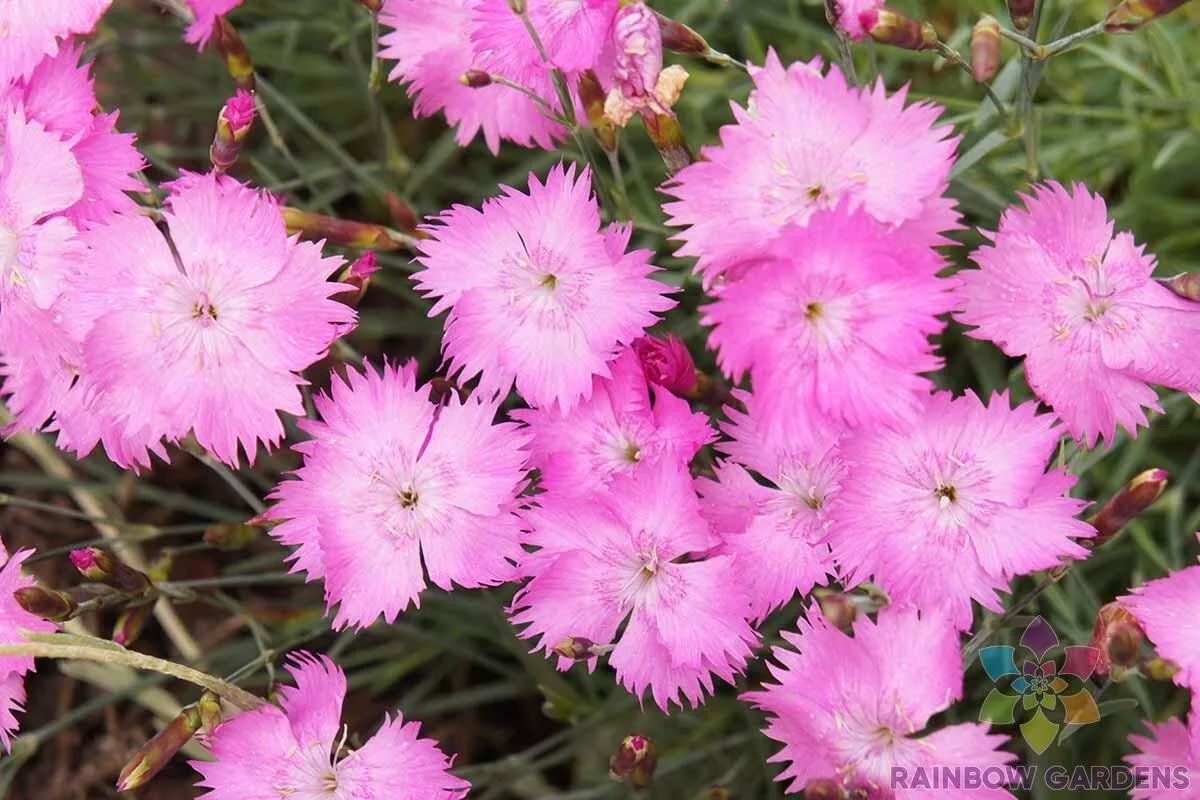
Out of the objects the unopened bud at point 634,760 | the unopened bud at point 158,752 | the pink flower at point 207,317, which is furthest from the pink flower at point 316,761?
the pink flower at point 207,317

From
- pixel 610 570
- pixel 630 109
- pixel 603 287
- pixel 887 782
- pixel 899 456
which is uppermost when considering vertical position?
pixel 630 109

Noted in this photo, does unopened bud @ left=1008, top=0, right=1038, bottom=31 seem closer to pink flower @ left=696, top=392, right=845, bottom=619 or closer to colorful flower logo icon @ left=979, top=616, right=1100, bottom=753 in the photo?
pink flower @ left=696, top=392, right=845, bottom=619

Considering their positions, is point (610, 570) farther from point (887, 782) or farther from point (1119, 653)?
point (1119, 653)

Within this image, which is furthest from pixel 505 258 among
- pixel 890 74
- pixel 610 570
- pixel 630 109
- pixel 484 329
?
pixel 890 74

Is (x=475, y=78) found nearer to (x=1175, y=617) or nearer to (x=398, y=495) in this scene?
(x=398, y=495)

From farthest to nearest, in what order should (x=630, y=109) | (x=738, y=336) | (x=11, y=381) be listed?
(x=11, y=381) → (x=630, y=109) → (x=738, y=336)

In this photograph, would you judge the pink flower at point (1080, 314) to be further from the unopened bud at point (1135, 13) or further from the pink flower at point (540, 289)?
the pink flower at point (540, 289)

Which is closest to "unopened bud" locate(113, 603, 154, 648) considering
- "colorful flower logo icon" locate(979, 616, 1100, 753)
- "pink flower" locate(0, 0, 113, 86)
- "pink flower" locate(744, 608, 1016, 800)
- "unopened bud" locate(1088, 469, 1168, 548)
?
"pink flower" locate(0, 0, 113, 86)
